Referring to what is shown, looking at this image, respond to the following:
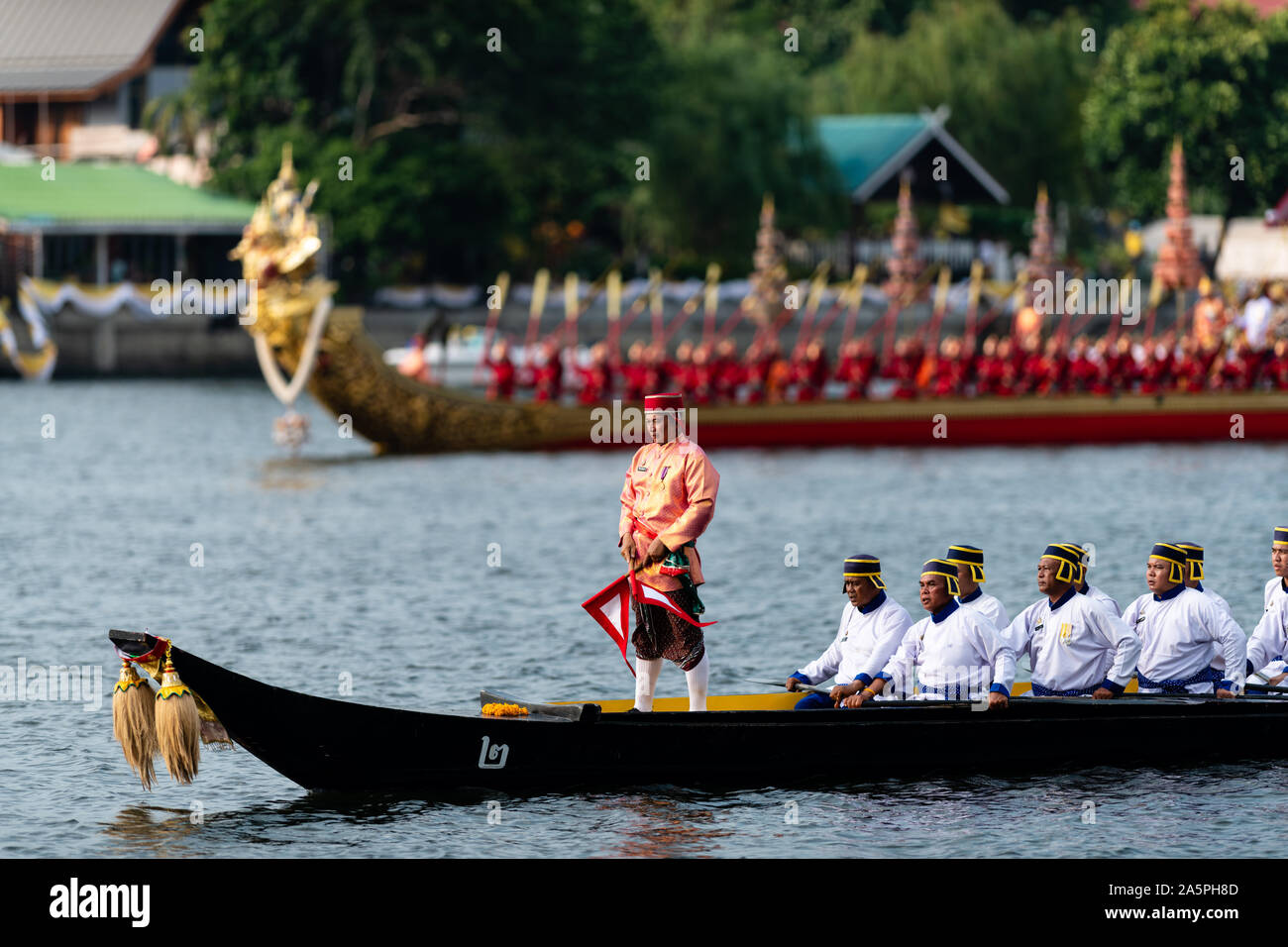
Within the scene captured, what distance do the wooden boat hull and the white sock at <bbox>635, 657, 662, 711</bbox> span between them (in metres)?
0.46

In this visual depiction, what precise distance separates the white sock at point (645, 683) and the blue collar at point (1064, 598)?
257 cm

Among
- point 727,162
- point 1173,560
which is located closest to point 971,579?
point 1173,560

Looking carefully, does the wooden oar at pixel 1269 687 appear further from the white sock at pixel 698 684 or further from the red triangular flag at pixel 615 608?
the red triangular flag at pixel 615 608

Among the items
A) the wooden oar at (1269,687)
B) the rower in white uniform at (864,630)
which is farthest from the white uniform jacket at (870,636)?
the wooden oar at (1269,687)

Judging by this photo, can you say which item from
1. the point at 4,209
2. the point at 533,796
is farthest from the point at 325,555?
the point at 4,209

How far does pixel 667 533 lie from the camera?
13.6m

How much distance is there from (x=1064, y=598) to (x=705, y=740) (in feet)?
8.30

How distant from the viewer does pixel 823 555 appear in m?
27.0

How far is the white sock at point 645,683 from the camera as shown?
14.0 meters

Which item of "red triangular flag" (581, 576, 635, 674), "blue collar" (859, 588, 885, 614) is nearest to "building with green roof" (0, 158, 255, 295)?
"red triangular flag" (581, 576, 635, 674)

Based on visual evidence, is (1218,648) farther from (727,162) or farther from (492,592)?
(727,162)

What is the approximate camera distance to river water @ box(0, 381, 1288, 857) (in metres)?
13.6

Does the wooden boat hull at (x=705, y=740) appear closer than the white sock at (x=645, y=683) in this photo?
Yes

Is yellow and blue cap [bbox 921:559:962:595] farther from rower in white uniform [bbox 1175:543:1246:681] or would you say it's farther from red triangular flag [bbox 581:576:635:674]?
red triangular flag [bbox 581:576:635:674]
